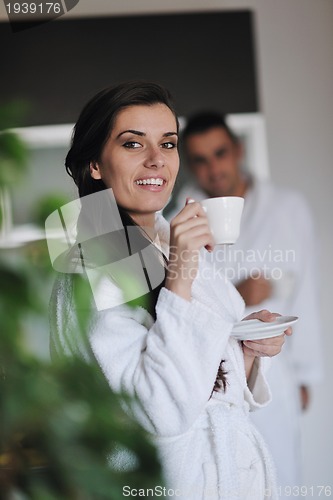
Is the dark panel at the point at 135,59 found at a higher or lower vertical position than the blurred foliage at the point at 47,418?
higher

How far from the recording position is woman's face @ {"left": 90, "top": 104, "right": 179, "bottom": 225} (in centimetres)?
89

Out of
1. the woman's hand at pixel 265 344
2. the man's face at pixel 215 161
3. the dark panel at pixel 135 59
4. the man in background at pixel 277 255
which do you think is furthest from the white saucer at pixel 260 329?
the dark panel at pixel 135 59

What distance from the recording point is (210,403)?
850 mm

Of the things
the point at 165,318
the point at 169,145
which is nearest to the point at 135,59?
the point at 169,145

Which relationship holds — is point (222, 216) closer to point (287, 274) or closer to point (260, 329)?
point (260, 329)

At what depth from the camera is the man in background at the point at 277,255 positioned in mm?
1624

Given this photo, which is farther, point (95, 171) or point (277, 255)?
point (277, 255)

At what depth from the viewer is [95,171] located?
91 centimetres

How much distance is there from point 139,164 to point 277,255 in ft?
3.26

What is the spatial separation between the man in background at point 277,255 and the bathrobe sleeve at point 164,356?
803mm

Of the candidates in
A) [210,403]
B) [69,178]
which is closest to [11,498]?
[210,403]

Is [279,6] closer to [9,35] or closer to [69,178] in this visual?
[9,35]

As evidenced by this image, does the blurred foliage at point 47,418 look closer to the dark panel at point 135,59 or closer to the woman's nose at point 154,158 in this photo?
the woman's nose at point 154,158
